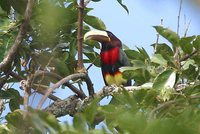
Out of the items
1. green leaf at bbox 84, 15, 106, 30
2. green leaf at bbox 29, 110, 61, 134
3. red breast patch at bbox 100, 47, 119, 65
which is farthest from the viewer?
red breast patch at bbox 100, 47, 119, 65

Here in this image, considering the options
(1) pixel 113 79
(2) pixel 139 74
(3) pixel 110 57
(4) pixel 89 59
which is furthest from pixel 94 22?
(3) pixel 110 57

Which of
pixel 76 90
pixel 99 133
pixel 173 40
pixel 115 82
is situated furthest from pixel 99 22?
pixel 99 133

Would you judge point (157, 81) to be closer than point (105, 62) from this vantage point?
Yes

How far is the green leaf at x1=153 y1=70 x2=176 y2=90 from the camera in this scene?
1.77 meters

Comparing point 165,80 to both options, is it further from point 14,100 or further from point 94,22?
point 14,100

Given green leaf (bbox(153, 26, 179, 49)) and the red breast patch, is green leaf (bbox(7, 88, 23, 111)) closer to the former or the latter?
green leaf (bbox(153, 26, 179, 49))

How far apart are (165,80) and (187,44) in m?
0.16

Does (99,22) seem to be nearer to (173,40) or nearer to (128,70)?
(128,70)

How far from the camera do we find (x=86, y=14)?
7.50 ft

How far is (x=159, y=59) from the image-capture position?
6.50 ft

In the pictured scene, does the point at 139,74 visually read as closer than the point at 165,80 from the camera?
No

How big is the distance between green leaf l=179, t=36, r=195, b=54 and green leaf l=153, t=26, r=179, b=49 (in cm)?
5

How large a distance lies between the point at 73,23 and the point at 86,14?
0.08 m

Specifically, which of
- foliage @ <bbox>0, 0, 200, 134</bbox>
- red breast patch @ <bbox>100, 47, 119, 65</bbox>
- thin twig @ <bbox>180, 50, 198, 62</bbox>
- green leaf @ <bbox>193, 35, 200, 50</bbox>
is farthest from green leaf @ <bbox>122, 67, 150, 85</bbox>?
red breast patch @ <bbox>100, 47, 119, 65</bbox>
